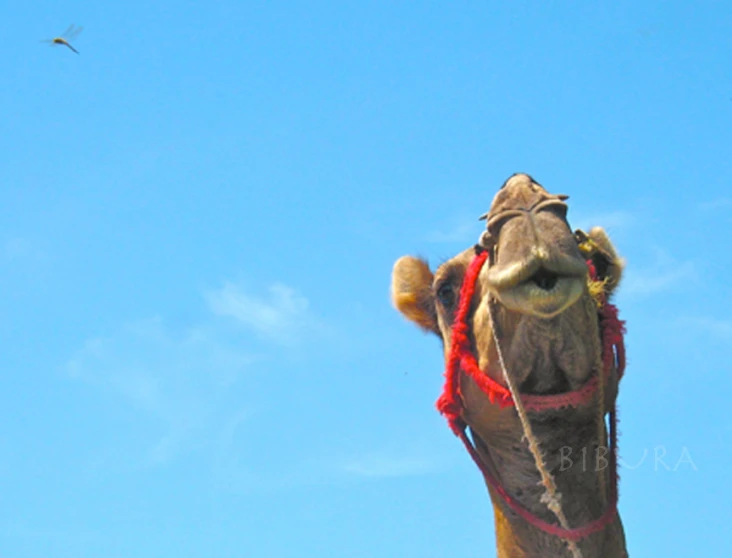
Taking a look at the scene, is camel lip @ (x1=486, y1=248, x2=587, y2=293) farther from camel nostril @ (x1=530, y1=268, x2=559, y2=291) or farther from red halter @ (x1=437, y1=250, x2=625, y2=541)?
red halter @ (x1=437, y1=250, x2=625, y2=541)

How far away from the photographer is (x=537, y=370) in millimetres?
5109

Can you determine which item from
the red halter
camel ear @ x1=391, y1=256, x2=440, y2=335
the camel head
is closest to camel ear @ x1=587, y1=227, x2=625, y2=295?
the camel head

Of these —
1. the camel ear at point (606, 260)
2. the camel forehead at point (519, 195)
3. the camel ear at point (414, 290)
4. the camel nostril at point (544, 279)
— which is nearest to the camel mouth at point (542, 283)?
the camel nostril at point (544, 279)

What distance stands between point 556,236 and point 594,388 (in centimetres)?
96

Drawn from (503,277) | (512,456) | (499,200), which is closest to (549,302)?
(503,277)

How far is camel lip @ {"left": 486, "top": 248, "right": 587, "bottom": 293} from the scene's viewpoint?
4.42 metres

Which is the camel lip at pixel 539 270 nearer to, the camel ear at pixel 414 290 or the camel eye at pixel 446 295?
the camel eye at pixel 446 295

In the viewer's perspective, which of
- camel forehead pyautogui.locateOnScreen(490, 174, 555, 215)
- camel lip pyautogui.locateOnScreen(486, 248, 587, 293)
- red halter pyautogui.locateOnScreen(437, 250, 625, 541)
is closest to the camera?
camel lip pyautogui.locateOnScreen(486, 248, 587, 293)

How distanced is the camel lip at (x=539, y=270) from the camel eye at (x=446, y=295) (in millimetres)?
1479

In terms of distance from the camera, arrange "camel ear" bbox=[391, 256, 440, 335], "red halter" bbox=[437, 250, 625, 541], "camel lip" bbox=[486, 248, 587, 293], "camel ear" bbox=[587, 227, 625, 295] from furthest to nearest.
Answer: "camel ear" bbox=[391, 256, 440, 335] → "camel ear" bbox=[587, 227, 625, 295] → "red halter" bbox=[437, 250, 625, 541] → "camel lip" bbox=[486, 248, 587, 293]

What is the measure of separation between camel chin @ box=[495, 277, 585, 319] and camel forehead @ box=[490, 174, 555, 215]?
43cm

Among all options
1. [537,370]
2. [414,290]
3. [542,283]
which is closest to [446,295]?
[414,290]

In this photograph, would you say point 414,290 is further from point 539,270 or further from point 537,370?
point 539,270

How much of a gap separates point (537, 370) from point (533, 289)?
768 mm
